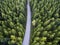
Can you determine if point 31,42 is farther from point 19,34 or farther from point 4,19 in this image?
point 4,19

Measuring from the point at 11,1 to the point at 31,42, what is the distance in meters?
0.29

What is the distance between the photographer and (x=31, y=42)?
69cm

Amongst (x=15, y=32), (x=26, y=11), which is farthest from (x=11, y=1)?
(x=15, y=32)

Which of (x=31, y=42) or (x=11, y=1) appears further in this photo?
(x=11, y=1)

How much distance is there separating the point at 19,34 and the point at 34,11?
173 mm

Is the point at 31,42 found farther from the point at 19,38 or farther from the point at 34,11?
the point at 34,11

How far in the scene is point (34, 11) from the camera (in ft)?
2.68

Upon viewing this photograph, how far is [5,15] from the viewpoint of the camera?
2.62ft

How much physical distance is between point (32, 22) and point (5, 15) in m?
0.15

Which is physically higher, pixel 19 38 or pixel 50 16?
pixel 50 16

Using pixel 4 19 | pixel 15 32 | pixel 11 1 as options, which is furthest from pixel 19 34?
pixel 11 1

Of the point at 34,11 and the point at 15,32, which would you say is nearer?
the point at 15,32

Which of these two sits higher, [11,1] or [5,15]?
[11,1]

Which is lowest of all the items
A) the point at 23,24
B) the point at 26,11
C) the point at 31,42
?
the point at 31,42
